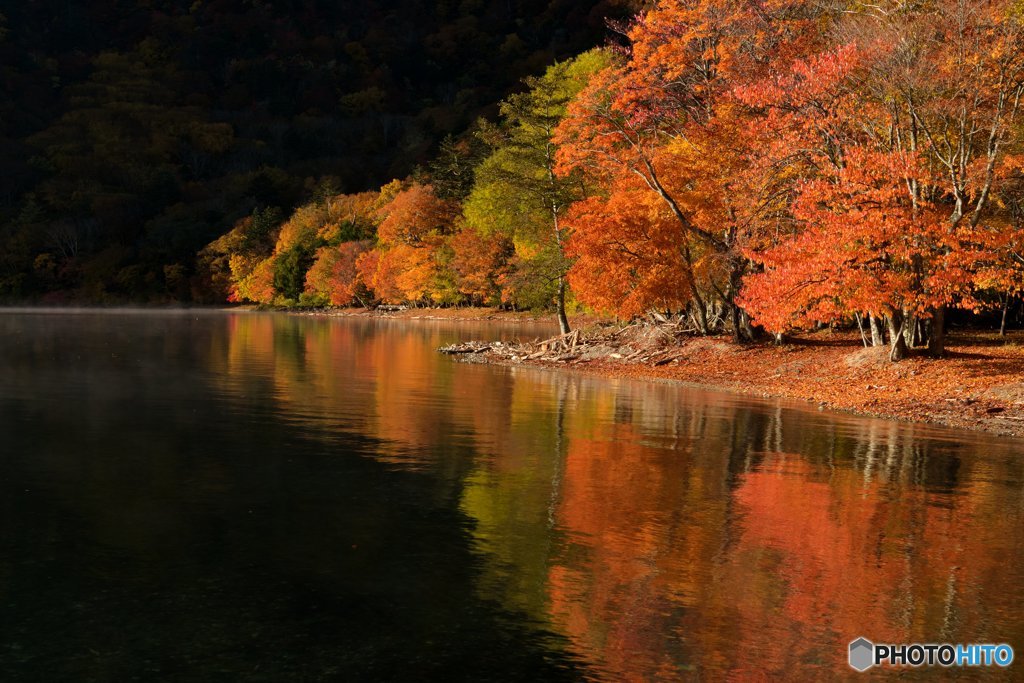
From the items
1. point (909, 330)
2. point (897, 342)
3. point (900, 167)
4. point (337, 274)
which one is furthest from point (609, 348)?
point (337, 274)

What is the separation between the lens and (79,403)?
80.0 feet

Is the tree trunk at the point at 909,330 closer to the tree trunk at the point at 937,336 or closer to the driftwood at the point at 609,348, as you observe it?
the tree trunk at the point at 937,336

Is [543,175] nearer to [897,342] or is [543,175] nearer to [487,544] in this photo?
[897,342]

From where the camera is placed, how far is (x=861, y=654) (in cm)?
801

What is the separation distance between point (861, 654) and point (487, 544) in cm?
448

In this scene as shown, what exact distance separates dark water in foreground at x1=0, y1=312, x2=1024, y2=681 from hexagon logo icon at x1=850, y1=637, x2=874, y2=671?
0.36 feet

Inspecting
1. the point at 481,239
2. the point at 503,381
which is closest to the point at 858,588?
the point at 503,381

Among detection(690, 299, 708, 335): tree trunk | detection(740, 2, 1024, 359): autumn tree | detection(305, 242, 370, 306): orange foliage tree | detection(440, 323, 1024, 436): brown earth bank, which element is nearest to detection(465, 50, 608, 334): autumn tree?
detection(440, 323, 1024, 436): brown earth bank

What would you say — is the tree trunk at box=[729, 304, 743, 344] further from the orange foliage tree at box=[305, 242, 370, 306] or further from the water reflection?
the orange foliage tree at box=[305, 242, 370, 306]

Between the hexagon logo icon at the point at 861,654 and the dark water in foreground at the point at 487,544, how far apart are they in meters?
0.11

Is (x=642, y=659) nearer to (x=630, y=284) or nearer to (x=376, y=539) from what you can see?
(x=376, y=539)

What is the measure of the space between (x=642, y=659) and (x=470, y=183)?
9414 cm

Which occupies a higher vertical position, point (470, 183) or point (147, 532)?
point (470, 183)

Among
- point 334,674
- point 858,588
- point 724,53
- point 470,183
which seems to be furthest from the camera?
point 470,183
